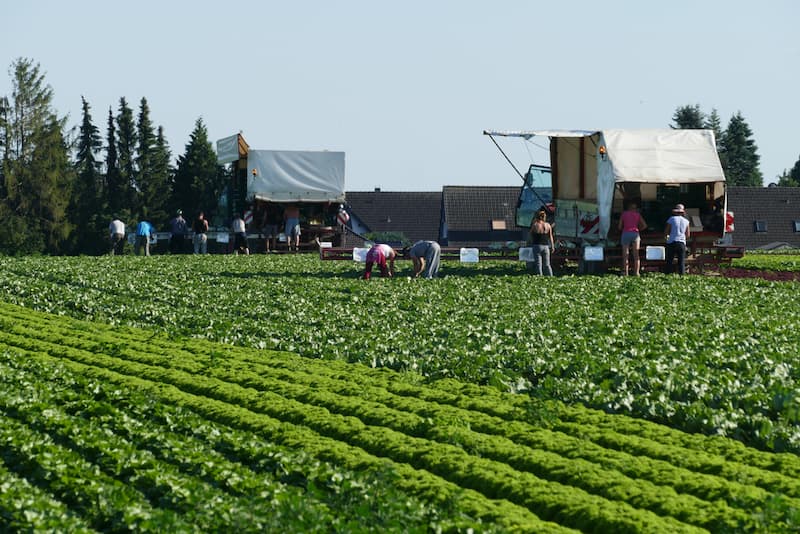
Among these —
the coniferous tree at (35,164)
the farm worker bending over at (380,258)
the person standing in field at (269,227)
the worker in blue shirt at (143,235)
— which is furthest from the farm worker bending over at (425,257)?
the coniferous tree at (35,164)

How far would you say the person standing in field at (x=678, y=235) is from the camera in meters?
26.8

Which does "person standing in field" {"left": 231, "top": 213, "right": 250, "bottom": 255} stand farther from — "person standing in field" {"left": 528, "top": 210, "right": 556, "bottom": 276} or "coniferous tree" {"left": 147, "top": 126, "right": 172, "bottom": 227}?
"coniferous tree" {"left": 147, "top": 126, "right": 172, "bottom": 227}

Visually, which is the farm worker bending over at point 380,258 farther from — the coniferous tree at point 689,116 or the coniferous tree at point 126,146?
the coniferous tree at point 689,116

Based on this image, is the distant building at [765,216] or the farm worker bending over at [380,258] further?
the distant building at [765,216]

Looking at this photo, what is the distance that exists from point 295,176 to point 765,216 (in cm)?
5368

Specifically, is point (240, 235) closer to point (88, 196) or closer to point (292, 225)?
point (292, 225)

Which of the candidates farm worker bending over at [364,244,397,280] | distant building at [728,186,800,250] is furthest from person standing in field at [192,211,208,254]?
distant building at [728,186,800,250]

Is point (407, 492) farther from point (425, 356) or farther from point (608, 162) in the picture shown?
point (608, 162)

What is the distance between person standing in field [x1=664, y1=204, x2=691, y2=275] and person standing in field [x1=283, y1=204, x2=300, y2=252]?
16.4 meters

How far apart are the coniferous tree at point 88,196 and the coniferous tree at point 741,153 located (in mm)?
61456

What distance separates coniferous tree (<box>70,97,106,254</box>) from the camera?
7594cm

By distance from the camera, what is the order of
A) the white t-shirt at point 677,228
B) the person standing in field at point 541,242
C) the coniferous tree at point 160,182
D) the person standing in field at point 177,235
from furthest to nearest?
1. the coniferous tree at point 160,182
2. the person standing in field at point 177,235
3. the white t-shirt at point 677,228
4. the person standing in field at point 541,242

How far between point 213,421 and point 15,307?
37.8 feet

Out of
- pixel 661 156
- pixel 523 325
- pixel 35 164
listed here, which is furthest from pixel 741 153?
pixel 523 325
